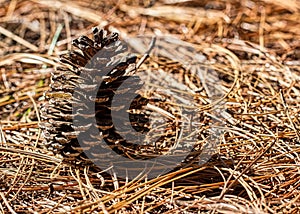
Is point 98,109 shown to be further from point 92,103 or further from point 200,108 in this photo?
point 200,108

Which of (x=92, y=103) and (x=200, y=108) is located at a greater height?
(x=92, y=103)

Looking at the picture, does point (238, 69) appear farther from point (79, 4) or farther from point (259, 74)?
point (79, 4)

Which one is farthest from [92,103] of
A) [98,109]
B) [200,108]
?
[200,108]

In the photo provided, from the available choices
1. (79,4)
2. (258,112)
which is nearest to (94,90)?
(258,112)

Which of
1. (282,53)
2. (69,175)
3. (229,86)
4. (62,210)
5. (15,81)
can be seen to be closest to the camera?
(62,210)

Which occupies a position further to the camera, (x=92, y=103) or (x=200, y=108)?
(x=200, y=108)

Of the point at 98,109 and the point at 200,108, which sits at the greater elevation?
the point at 98,109

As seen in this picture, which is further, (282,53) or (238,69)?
(282,53)

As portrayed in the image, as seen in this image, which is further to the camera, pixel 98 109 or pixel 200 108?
pixel 200 108
